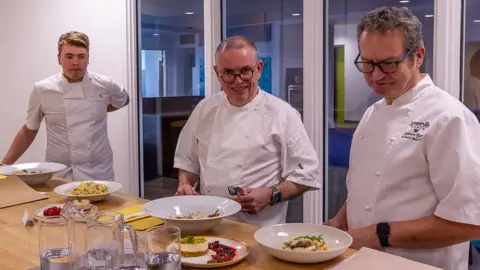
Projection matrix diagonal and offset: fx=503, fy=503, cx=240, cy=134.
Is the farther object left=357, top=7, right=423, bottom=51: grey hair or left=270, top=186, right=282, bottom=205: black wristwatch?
left=270, top=186, right=282, bottom=205: black wristwatch

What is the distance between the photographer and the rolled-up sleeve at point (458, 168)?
1.36 m

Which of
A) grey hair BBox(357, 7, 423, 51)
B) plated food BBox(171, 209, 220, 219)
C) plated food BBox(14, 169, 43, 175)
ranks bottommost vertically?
plated food BBox(171, 209, 220, 219)

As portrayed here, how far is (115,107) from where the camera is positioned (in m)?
3.49

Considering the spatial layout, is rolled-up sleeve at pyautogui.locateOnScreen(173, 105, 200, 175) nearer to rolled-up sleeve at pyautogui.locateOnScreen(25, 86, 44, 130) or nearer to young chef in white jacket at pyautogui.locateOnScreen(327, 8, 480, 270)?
young chef in white jacket at pyautogui.locateOnScreen(327, 8, 480, 270)

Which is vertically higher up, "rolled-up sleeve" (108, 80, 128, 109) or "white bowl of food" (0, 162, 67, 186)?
"rolled-up sleeve" (108, 80, 128, 109)

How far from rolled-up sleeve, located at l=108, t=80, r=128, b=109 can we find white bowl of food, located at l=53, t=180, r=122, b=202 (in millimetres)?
1337

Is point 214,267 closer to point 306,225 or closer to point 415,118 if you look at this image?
point 306,225

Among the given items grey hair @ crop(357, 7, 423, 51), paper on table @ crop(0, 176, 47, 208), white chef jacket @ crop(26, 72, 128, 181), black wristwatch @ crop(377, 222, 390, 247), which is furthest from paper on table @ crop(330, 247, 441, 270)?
white chef jacket @ crop(26, 72, 128, 181)

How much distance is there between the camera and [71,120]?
3.17 meters

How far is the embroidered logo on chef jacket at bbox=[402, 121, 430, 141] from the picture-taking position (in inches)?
57.4

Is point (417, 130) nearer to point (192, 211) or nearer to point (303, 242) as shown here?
point (303, 242)

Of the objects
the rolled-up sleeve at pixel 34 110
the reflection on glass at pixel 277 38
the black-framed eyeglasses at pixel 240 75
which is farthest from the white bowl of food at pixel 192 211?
the rolled-up sleeve at pixel 34 110

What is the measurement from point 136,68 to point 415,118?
2872mm

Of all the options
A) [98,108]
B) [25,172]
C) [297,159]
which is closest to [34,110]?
[98,108]
